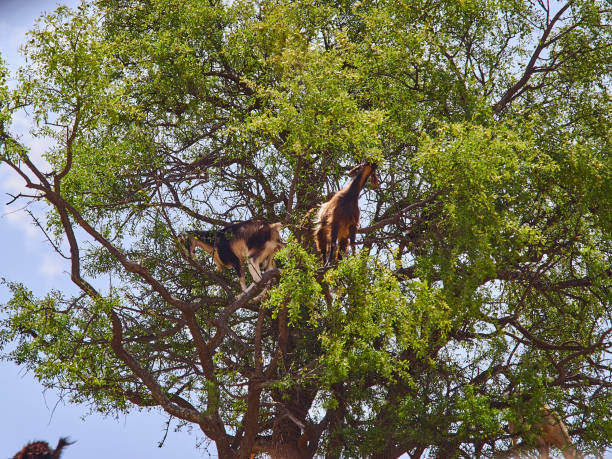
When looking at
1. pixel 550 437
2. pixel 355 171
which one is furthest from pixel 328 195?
pixel 550 437

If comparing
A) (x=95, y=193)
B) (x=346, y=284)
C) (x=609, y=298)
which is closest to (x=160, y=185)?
(x=95, y=193)

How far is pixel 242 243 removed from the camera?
33.1ft

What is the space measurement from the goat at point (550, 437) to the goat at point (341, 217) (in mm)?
3337

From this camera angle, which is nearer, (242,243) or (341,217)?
(341,217)

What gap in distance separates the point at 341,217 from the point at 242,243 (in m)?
1.78

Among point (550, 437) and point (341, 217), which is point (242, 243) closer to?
point (341, 217)

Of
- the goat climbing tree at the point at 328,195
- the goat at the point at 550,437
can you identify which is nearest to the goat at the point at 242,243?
the goat climbing tree at the point at 328,195

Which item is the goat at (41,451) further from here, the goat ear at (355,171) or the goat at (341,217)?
the goat ear at (355,171)

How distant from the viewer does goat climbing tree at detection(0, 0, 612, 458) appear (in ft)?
27.9

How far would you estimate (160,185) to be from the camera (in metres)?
10.1

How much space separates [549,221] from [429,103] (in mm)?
2390

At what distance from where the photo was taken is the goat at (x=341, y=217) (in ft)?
29.5

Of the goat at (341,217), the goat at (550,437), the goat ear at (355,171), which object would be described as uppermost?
the goat ear at (355,171)

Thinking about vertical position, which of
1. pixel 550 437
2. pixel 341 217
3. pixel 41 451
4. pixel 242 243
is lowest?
pixel 41 451
